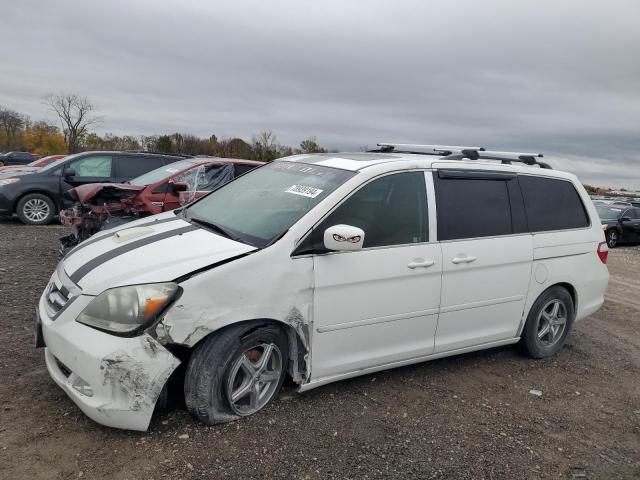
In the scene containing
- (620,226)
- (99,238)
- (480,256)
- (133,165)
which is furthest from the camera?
(620,226)

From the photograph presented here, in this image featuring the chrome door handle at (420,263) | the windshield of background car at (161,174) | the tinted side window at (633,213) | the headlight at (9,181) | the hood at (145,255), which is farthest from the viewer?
the tinted side window at (633,213)

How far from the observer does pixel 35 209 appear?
36.1 ft

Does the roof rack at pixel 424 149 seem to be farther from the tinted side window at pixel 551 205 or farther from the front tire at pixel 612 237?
the front tire at pixel 612 237

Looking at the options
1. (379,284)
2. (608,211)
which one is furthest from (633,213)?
(379,284)

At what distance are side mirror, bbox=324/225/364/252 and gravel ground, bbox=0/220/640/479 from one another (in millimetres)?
1165

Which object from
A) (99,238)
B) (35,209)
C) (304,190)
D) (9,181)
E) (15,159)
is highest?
(304,190)

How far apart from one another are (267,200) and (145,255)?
1045 millimetres

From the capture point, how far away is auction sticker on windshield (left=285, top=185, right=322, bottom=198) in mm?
3850

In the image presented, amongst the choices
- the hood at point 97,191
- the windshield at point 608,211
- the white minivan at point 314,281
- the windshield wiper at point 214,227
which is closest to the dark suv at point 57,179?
the hood at point 97,191

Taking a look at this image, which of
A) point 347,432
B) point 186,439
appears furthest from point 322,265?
point 186,439

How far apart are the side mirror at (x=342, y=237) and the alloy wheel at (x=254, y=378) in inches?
29.2

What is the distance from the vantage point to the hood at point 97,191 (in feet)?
21.7

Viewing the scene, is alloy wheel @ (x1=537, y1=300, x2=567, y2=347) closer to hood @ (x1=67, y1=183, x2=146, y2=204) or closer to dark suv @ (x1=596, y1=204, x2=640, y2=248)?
hood @ (x1=67, y1=183, x2=146, y2=204)

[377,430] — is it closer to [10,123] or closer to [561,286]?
[561,286]
